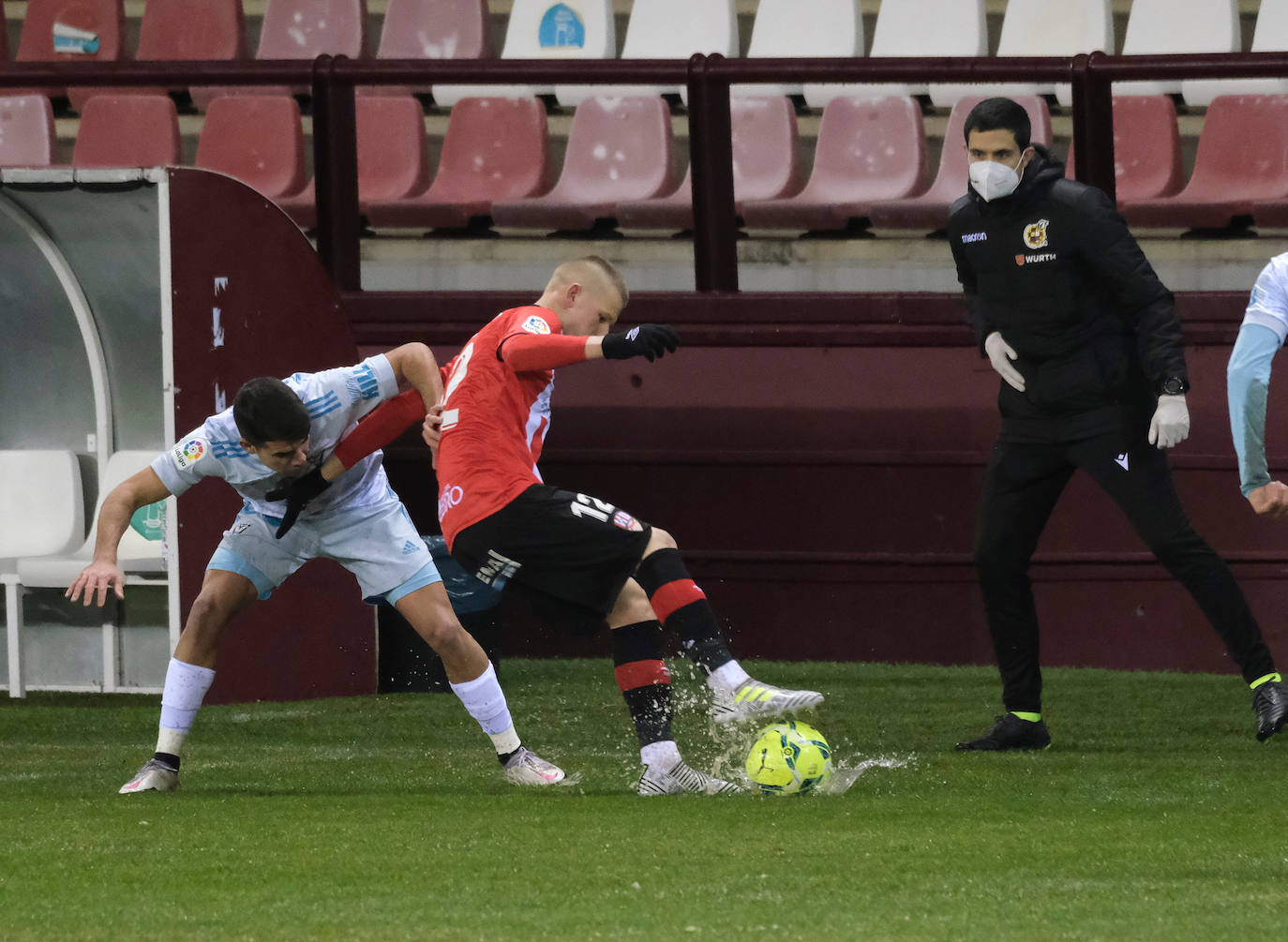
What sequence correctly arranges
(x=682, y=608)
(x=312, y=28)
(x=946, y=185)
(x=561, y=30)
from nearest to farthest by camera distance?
1. (x=682, y=608)
2. (x=946, y=185)
3. (x=561, y=30)
4. (x=312, y=28)

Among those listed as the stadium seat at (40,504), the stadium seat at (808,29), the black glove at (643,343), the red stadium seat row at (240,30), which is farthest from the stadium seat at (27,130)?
the black glove at (643,343)

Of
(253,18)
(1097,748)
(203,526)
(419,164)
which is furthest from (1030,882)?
(253,18)

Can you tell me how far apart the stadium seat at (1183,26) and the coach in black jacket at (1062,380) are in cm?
462

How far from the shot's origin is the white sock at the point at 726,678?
5543 mm

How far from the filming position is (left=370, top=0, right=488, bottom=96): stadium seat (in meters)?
12.1

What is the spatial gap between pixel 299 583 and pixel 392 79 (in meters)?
2.40

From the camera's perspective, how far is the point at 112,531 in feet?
19.4

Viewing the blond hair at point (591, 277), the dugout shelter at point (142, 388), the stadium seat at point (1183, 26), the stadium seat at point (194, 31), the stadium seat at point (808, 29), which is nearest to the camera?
the blond hair at point (591, 277)

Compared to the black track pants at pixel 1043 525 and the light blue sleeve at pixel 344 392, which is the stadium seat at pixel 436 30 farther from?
the black track pants at pixel 1043 525

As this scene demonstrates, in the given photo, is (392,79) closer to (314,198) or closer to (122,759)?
(314,198)

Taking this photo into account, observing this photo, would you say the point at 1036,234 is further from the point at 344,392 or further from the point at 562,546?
the point at 344,392

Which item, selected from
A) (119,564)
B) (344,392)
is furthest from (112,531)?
(119,564)

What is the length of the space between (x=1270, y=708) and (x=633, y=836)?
251 centimetres

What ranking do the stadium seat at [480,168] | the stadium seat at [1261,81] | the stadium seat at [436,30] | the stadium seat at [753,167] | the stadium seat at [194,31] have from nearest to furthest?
the stadium seat at [1261,81]
the stadium seat at [753,167]
the stadium seat at [480,168]
the stadium seat at [436,30]
the stadium seat at [194,31]
